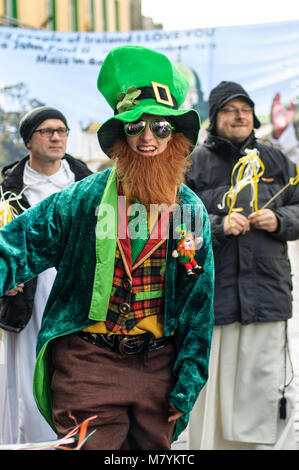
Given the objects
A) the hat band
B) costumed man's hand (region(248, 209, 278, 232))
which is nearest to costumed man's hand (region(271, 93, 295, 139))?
costumed man's hand (region(248, 209, 278, 232))

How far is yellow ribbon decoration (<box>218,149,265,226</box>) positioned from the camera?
3.40 metres

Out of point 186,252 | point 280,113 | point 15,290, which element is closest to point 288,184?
point 186,252

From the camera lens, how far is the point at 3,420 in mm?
3533

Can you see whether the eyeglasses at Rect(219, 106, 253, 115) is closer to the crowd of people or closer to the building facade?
the crowd of people

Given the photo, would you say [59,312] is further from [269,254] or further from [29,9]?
[29,9]

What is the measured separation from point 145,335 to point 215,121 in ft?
6.26

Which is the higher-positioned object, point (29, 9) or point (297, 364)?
point (29, 9)

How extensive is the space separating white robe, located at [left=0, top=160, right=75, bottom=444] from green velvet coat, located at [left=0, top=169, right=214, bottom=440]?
113 centimetres

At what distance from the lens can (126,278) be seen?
88.6 inches

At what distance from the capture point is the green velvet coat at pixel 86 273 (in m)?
2.20

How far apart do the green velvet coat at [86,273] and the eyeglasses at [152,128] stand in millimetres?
217

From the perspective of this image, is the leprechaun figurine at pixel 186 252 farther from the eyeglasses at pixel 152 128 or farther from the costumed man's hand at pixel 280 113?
the costumed man's hand at pixel 280 113
